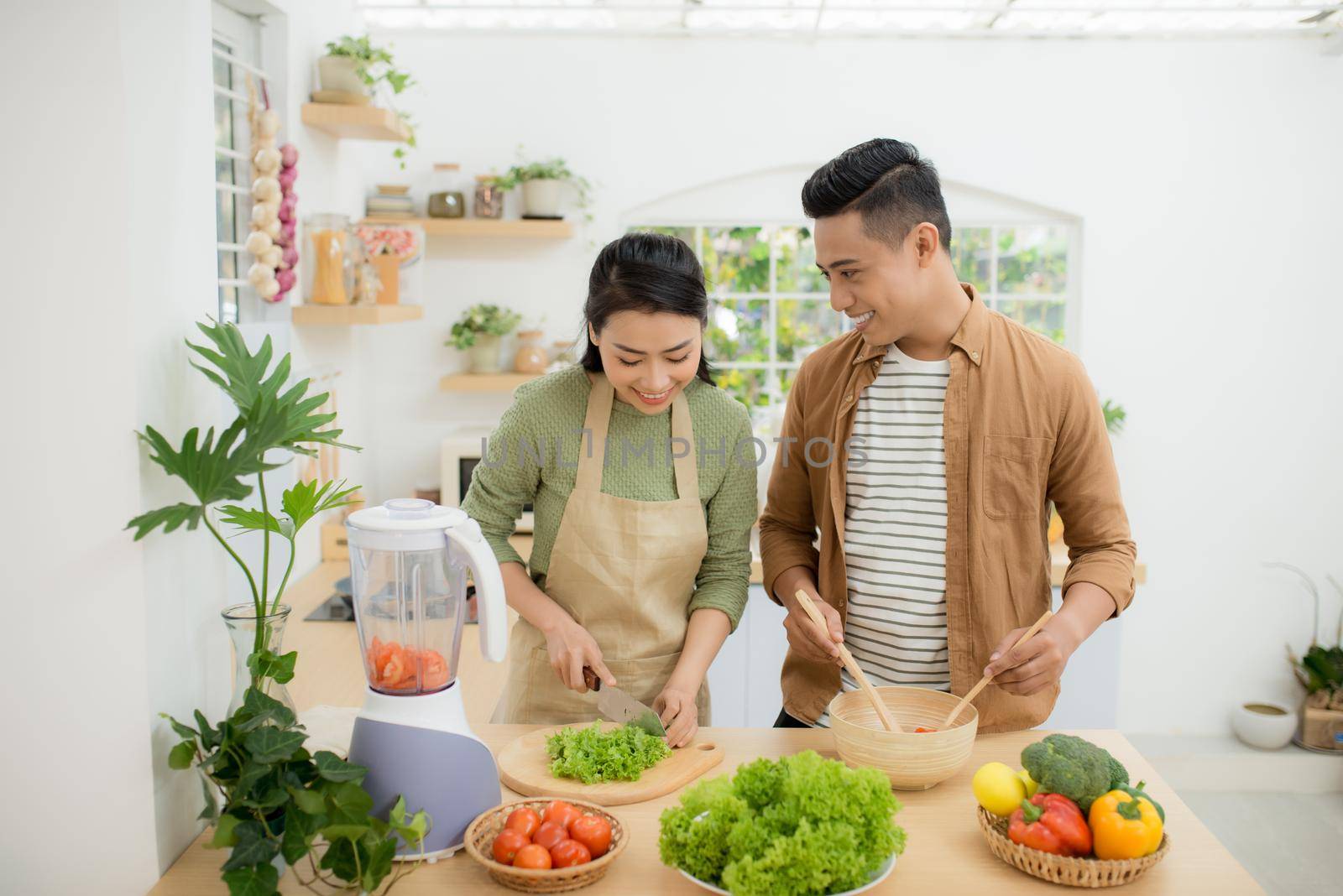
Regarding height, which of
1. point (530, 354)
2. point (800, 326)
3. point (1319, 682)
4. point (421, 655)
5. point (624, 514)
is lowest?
point (1319, 682)

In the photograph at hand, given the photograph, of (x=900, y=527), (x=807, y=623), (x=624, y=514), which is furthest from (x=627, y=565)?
(x=900, y=527)

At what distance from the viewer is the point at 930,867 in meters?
1.29

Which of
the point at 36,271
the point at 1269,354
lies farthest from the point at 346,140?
the point at 1269,354

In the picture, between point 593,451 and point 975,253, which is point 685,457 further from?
point 975,253

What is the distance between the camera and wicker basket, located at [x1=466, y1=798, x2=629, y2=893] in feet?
3.96

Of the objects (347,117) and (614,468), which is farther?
(347,117)

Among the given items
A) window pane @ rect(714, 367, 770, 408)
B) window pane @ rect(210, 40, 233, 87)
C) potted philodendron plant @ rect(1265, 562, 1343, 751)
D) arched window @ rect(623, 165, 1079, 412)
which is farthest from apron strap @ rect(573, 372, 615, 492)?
potted philodendron plant @ rect(1265, 562, 1343, 751)

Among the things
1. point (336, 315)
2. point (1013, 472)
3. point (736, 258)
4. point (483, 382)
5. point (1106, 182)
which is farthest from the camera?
point (736, 258)

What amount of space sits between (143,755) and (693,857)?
612 mm

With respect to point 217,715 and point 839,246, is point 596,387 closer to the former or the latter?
point 839,246

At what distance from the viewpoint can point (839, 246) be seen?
5.44 ft

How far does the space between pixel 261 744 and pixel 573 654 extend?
0.52 metres

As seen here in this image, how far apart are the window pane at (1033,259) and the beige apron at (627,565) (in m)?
2.86
